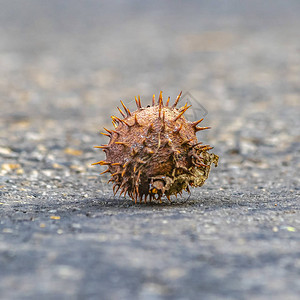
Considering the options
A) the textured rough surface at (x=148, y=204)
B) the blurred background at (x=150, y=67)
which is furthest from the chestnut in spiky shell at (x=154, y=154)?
the blurred background at (x=150, y=67)

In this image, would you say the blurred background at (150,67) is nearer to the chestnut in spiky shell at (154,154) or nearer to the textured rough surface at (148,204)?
the textured rough surface at (148,204)

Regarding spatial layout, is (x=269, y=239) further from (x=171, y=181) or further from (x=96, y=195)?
(x=96, y=195)

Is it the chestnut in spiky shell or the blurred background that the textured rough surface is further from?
the chestnut in spiky shell

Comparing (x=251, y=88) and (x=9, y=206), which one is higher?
(x=251, y=88)

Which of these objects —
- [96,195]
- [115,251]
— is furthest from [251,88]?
[115,251]

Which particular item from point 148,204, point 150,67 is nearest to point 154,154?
point 148,204
